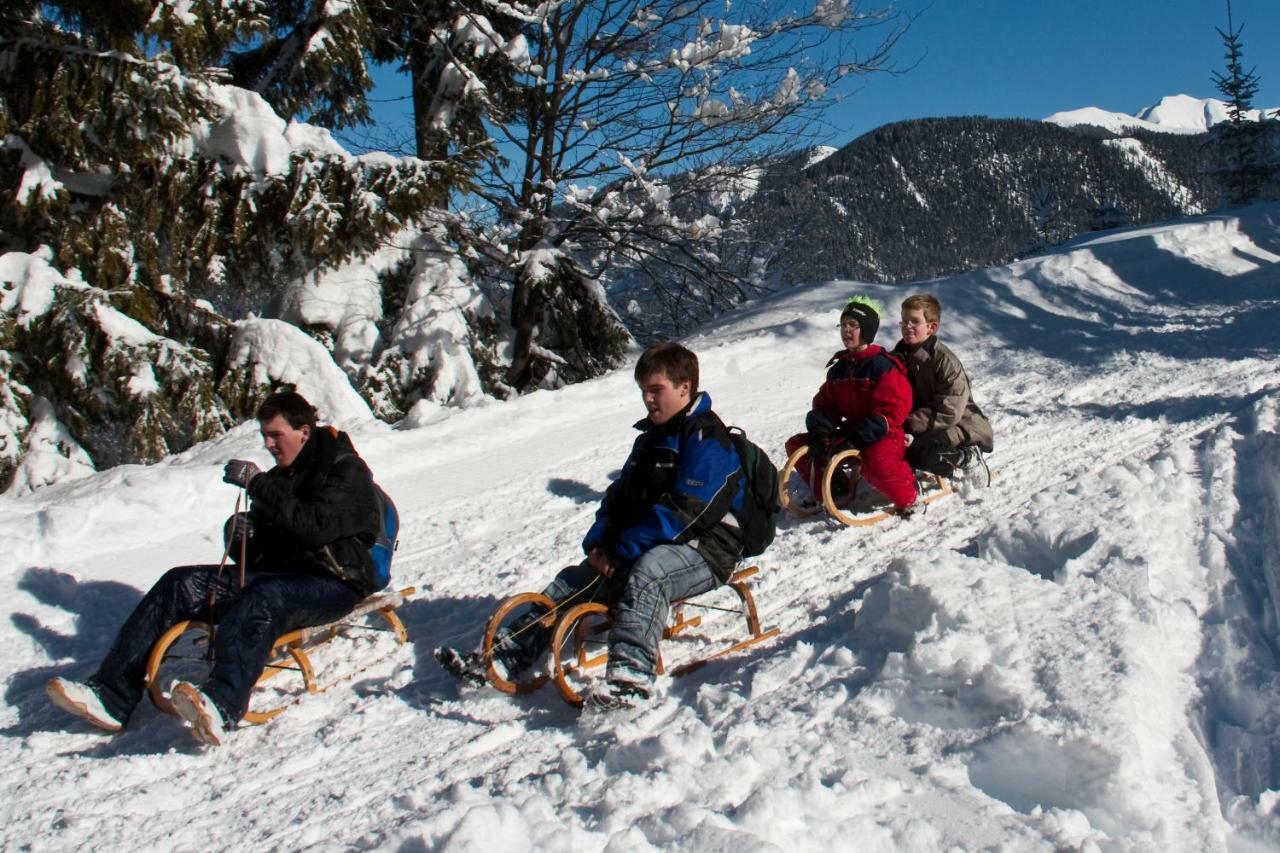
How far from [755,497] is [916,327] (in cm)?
239

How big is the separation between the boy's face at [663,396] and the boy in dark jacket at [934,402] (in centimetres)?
226

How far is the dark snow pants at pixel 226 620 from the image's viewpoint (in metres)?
3.32

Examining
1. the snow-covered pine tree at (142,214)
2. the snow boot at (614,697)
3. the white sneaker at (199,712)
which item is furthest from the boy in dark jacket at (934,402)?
the snow-covered pine tree at (142,214)

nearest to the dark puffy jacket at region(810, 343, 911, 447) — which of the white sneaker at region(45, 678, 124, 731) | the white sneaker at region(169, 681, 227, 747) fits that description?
the white sneaker at region(169, 681, 227, 747)

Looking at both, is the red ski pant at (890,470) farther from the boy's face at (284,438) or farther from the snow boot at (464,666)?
the boy's face at (284,438)

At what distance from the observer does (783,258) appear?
88.2 ft

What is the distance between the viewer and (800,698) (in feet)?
9.72

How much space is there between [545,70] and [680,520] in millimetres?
8715

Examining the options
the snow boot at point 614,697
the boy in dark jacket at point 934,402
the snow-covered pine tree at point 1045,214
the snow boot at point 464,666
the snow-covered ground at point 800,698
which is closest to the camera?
the snow-covered ground at point 800,698

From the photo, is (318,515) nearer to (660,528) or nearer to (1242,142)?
(660,528)

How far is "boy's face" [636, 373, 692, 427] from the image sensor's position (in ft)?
12.0

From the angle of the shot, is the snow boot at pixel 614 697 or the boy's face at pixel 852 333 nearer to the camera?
the snow boot at pixel 614 697

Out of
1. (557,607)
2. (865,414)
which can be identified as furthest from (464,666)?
(865,414)

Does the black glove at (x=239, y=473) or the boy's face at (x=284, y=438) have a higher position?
the boy's face at (x=284, y=438)
